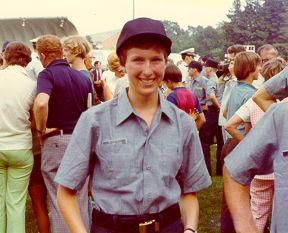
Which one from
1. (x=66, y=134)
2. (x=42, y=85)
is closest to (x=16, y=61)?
(x=42, y=85)

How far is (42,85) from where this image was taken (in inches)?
179

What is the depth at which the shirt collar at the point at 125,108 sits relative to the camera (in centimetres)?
239

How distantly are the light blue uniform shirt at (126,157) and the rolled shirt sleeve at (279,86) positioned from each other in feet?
4.10

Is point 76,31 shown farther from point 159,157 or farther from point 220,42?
point 220,42

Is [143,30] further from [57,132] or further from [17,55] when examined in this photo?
[17,55]

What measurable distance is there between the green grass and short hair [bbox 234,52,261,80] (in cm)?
182

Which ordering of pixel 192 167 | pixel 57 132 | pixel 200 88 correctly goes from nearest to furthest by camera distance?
pixel 192 167 < pixel 57 132 < pixel 200 88

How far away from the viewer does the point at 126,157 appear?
2.32m

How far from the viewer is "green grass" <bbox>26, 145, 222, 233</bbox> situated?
239 inches

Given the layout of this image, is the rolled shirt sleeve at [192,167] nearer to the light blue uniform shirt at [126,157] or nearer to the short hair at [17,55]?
the light blue uniform shirt at [126,157]

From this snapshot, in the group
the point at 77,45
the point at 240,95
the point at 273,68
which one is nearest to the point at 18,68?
the point at 77,45

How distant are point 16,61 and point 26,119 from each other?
0.55 m

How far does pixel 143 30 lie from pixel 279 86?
150 cm

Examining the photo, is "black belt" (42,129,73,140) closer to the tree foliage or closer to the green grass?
the green grass
